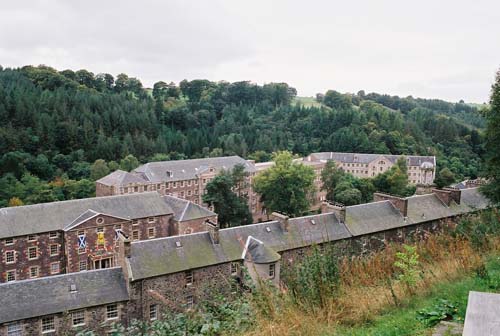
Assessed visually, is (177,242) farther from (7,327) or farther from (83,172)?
(83,172)

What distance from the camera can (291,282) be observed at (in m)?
7.20

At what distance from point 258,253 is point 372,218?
1201 centimetres

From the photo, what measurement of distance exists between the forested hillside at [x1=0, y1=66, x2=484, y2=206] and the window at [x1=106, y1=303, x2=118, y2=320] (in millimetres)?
29320

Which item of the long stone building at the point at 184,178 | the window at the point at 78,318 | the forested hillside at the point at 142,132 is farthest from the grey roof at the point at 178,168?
the window at the point at 78,318

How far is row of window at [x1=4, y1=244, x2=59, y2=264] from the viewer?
29.6 metres

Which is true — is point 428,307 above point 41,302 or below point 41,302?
above

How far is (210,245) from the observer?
83.0 ft

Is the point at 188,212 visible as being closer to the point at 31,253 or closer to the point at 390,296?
the point at 31,253

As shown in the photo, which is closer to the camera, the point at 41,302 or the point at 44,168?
the point at 41,302

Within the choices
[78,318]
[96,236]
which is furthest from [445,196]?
[96,236]

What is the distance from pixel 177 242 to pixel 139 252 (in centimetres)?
250

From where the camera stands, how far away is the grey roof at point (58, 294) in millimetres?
19234

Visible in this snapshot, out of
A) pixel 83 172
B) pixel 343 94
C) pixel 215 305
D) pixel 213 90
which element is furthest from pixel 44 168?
pixel 343 94

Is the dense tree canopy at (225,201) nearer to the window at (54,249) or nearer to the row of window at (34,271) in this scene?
the window at (54,249)
